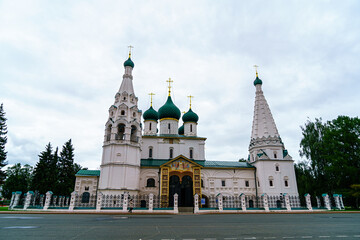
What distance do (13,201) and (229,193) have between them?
24.4 meters

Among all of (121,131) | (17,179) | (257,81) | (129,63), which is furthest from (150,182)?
(17,179)

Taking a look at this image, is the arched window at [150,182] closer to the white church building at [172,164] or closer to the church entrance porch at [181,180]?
the white church building at [172,164]

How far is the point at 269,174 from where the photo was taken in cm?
2830

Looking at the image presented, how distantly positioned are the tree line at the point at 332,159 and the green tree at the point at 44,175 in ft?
117

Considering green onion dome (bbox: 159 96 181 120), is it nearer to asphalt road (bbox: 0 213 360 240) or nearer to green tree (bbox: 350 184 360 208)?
green tree (bbox: 350 184 360 208)

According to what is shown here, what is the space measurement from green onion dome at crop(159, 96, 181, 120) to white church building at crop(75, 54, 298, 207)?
33 cm

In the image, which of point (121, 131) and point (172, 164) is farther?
point (121, 131)

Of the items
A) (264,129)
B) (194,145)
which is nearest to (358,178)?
(264,129)

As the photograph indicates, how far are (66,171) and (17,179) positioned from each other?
50.9 feet

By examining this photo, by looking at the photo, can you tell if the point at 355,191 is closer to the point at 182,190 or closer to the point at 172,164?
the point at 182,190

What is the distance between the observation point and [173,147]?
3191 centimetres

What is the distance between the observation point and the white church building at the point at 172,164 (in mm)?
25406

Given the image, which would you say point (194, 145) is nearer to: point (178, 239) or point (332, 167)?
point (332, 167)

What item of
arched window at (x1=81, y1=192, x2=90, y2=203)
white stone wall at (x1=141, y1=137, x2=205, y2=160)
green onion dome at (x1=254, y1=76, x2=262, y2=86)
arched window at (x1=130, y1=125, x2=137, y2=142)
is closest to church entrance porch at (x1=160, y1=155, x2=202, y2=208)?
white stone wall at (x1=141, y1=137, x2=205, y2=160)
